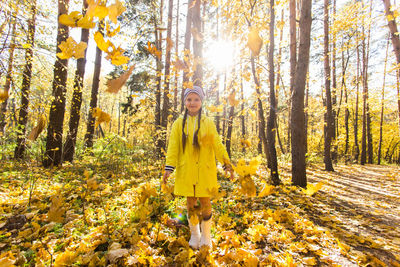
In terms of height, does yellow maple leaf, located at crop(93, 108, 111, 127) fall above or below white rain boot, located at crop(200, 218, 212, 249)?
above

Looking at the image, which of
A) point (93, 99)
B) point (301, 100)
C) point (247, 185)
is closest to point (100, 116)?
point (247, 185)

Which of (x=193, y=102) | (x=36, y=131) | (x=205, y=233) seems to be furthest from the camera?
(x=193, y=102)

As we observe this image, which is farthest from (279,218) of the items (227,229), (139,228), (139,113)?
(139,113)

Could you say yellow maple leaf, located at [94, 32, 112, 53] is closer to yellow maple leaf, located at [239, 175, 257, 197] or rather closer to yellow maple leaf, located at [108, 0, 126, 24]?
yellow maple leaf, located at [108, 0, 126, 24]

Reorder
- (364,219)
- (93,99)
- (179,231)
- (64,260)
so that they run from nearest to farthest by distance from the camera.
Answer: (64,260) → (179,231) → (364,219) → (93,99)

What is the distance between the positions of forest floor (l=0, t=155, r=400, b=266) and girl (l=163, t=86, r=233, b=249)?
0.20 m

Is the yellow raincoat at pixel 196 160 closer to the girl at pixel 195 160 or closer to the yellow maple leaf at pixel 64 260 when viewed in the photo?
the girl at pixel 195 160

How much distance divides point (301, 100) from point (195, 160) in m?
3.45

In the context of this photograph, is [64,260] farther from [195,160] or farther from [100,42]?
[100,42]

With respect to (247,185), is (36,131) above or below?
above

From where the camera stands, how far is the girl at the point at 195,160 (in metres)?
1.94

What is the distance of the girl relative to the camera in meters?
1.94

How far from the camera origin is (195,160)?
198 cm

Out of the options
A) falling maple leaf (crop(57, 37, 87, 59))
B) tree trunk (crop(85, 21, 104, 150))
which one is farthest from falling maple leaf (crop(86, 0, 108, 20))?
tree trunk (crop(85, 21, 104, 150))
